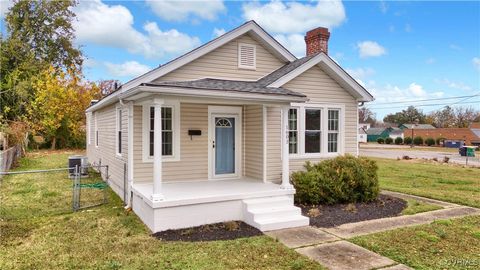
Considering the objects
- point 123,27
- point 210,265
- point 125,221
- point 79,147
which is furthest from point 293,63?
point 79,147

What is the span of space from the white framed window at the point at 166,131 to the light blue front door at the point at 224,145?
1.25 m

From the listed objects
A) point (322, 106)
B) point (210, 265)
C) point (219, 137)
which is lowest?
point (210, 265)

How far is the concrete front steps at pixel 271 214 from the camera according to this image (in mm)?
6868

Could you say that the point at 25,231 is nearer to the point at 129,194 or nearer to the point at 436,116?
the point at 129,194

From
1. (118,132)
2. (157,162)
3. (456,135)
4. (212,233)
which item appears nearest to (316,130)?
(212,233)

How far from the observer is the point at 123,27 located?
20.0 metres

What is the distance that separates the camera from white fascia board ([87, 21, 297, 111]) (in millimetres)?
8898

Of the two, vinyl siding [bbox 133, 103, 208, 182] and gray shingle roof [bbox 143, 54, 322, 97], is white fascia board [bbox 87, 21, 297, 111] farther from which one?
vinyl siding [bbox 133, 103, 208, 182]

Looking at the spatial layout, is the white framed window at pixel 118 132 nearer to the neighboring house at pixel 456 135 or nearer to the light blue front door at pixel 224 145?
the light blue front door at pixel 224 145

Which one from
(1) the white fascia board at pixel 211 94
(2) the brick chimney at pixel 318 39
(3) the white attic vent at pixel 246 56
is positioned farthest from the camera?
(2) the brick chimney at pixel 318 39

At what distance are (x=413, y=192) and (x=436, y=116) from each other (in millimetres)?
90782

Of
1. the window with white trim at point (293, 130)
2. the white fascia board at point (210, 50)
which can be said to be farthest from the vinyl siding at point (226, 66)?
the window with white trim at point (293, 130)

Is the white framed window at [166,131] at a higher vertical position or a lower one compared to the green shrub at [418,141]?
higher

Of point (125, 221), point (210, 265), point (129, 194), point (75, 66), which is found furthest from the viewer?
point (75, 66)
